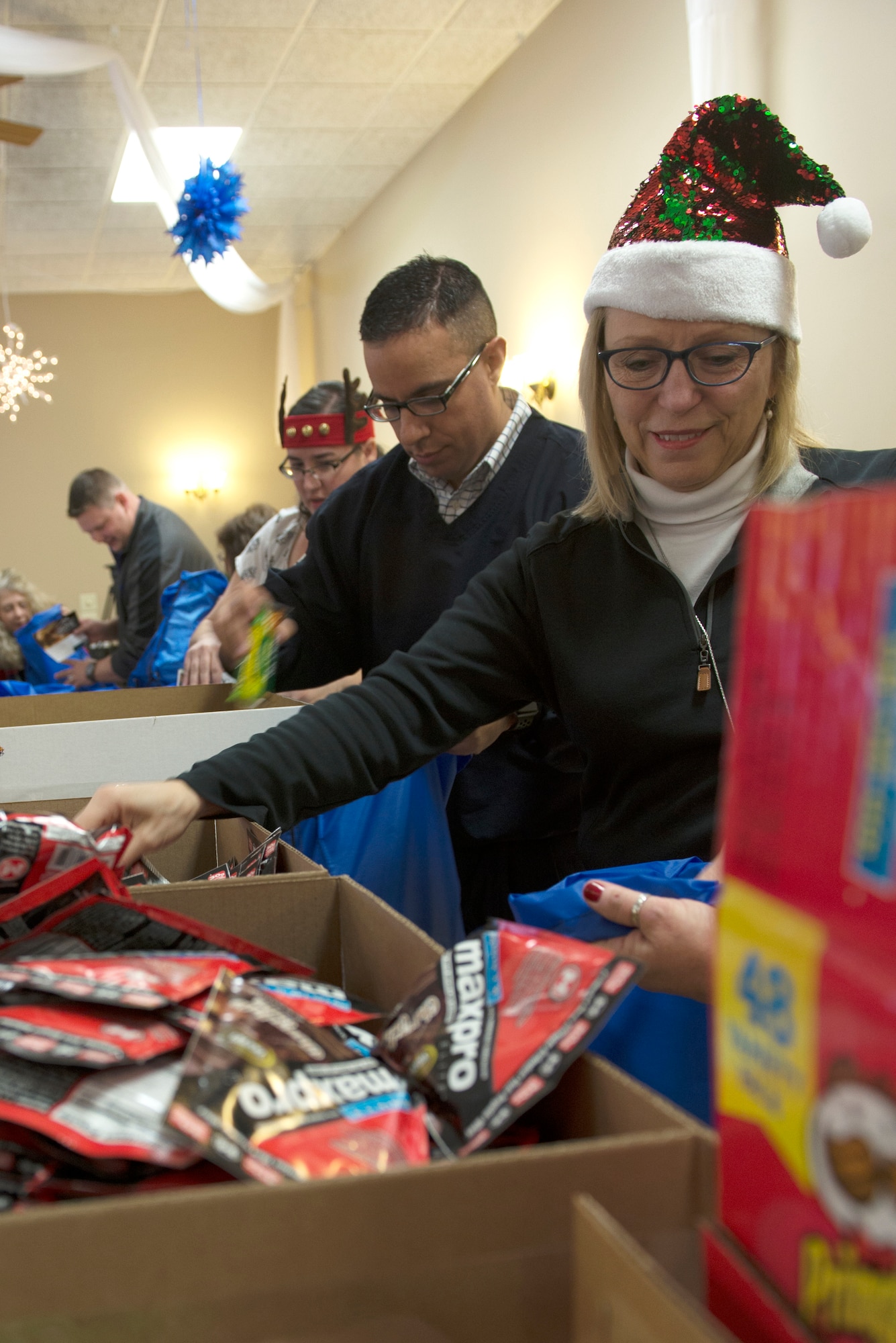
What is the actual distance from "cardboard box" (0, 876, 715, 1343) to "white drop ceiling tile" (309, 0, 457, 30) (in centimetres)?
485

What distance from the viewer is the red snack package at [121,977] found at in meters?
0.56

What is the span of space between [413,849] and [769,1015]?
3.61 ft

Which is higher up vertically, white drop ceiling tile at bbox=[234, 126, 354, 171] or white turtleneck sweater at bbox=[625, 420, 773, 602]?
white drop ceiling tile at bbox=[234, 126, 354, 171]

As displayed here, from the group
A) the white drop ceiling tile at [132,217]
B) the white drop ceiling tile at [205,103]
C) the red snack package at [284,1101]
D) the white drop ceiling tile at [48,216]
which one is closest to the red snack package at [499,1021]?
the red snack package at [284,1101]

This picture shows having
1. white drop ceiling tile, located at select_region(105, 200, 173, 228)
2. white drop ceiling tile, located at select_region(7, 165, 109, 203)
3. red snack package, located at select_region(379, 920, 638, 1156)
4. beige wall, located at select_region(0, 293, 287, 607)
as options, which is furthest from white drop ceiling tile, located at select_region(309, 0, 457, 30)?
red snack package, located at select_region(379, 920, 638, 1156)

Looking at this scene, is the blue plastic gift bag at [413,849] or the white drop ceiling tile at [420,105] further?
the white drop ceiling tile at [420,105]

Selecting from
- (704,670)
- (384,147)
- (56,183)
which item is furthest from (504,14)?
(704,670)

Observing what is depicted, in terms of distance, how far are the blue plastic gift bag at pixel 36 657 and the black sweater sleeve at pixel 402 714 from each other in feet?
9.16

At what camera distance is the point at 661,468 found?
113cm

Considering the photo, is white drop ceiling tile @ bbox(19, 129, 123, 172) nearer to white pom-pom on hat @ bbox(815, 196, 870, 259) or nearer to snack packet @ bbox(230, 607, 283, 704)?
snack packet @ bbox(230, 607, 283, 704)

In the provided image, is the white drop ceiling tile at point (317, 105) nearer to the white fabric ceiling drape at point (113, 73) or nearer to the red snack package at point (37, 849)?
the white fabric ceiling drape at point (113, 73)

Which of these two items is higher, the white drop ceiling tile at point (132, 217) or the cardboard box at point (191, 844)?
the white drop ceiling tile at point (132, 217)

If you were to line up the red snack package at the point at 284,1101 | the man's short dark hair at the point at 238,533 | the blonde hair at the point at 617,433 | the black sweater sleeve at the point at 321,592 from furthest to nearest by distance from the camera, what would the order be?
1. the man's short dark hair at the point at 238,533
2. the black sweater sleeve at the point at 321,592
3. the blonde hair at the point at 617,433
4. the red snack package at the point at 284,1101

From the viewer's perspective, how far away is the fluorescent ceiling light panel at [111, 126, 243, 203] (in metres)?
5.60
